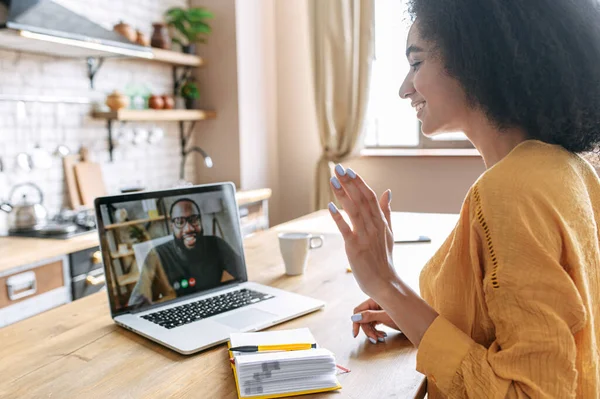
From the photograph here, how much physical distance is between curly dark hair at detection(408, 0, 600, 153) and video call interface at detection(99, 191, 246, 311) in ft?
2.30

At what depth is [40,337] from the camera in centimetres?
111

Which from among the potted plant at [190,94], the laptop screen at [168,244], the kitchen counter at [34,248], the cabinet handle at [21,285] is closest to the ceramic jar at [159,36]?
the potted plant at [190,94]

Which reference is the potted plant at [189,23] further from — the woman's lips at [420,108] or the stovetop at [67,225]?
the woman's lips at [420,108]

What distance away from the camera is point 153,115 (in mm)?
3277

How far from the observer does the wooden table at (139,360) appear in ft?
2.88

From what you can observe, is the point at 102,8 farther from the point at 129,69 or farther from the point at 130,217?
the point at 130,217

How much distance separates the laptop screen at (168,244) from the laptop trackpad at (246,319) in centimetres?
16

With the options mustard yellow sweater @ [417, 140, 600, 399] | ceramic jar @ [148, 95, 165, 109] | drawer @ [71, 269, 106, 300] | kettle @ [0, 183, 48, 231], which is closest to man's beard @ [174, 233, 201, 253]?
mustard yellow sweater @ [417, 140, 600, 399]

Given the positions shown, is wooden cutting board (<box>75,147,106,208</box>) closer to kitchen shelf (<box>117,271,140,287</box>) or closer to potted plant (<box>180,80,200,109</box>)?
potted plant (<box>180,80,200,109</box>)

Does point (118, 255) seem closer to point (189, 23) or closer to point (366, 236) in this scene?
point (366, 236)

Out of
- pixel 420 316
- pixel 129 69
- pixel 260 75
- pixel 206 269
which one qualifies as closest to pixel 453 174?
pixel 260 75

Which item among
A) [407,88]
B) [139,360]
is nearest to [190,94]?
[407,88]

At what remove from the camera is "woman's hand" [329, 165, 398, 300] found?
3.01 ft

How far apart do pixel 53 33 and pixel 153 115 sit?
0.96 metres
